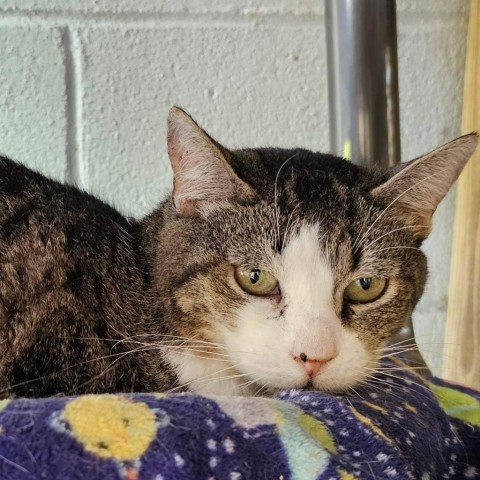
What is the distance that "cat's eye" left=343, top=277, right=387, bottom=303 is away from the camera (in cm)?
81

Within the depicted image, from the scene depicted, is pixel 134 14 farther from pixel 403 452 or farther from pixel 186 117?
pixel 403 452

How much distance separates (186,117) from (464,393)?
0.65 meters

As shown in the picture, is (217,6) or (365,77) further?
(217,6)

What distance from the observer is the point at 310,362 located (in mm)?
712

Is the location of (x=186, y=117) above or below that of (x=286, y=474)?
above

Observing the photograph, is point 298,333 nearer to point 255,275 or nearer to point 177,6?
point 255,275

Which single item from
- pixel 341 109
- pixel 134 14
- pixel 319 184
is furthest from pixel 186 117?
pixel 134 14

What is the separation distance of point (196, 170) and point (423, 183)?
33 cm

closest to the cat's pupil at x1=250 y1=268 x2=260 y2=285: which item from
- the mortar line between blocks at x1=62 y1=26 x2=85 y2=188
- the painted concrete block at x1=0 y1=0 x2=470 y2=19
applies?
the mortar line between blocks at x1=62 y1=26 x2=85 y2=188

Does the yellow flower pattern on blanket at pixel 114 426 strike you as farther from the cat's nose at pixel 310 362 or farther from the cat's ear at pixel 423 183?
the cat's ear at pixel 423 183

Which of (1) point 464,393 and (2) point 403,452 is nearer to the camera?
(2) point 403,452

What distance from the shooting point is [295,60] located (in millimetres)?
1487

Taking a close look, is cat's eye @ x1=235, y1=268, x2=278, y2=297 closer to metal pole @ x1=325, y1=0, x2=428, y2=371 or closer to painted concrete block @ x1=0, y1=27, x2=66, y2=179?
metal pole @ x1=325, y1=0, x2=428, y2=371

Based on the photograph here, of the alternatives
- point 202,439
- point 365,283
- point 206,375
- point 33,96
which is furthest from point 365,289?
point 33,96
